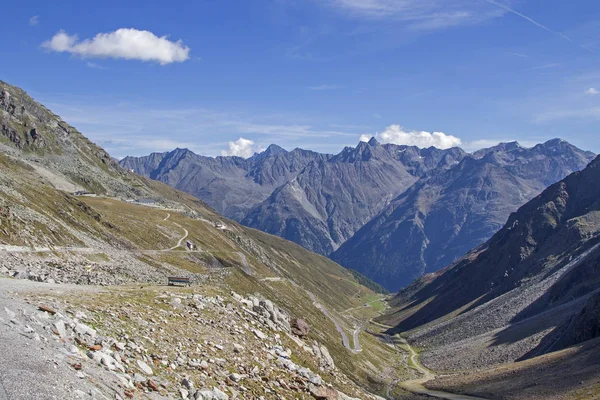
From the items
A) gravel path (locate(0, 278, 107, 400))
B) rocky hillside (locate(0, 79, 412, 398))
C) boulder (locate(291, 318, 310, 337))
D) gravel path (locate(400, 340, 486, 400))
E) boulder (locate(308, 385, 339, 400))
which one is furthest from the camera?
gravel path (locate(400, 340, 486, 400))

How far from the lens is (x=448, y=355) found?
505 feet

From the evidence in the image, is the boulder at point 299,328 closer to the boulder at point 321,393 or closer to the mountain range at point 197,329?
the mountain range at point 197,329

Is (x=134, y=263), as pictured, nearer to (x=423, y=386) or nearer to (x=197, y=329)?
(x=197, y=329)

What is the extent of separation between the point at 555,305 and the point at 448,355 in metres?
36.4

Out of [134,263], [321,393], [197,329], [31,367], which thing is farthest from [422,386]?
[31,367]

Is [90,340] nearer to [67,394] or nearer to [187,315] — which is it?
[67,394]

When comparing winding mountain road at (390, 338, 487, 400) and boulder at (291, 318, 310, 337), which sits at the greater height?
boulder at (291, 318, 310, 337)

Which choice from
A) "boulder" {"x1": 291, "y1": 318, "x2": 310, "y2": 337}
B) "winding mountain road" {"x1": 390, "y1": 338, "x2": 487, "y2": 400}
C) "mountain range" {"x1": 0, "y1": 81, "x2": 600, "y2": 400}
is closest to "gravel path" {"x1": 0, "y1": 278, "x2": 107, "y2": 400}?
"mountain range" {"x1": 0, "y1": 81, "x2": 600, "y2": 400}

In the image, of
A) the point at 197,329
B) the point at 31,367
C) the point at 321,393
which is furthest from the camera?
the point at 321,393

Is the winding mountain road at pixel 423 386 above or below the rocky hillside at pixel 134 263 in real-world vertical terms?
below

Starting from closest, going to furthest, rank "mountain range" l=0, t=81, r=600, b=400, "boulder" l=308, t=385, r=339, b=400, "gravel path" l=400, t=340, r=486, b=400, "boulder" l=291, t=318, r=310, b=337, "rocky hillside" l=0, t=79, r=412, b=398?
"mountain range" l=0, t=81, r=600, b=400, "rocky hillside" l=0, t=79, r=412, b=398, "boulder" l=308, t=385, r=339, b=400, "boulder" l=291, t=318, r=310, b=337, "gravel path" l=400, t=340, r=486, b=400

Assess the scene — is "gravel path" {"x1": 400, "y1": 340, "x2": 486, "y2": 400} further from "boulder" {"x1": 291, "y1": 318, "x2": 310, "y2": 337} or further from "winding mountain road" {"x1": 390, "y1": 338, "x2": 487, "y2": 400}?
"boulder" {"x1": 291, "y1": 318, "x2": 310, "y2": 337}

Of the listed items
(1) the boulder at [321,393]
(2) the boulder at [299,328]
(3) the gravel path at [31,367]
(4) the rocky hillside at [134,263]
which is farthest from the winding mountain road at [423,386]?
A: (3) the gravel path at [31,367]

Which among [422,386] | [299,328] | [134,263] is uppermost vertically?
[134,263]
